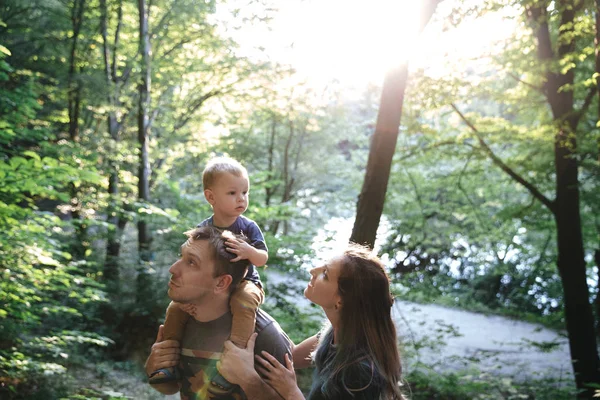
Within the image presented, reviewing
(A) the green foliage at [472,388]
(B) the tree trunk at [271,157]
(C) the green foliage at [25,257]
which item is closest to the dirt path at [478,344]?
(A) the green foliage at [472,388]

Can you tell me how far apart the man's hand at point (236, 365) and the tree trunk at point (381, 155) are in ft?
9.62

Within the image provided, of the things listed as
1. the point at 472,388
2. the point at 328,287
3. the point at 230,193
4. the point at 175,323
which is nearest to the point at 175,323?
the point at 175,323

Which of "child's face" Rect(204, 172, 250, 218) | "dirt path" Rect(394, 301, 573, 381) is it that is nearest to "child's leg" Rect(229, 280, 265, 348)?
"child's face" Rect(204, 172, 250, 218)

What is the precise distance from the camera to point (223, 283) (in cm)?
169

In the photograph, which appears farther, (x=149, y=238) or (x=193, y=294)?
(x=149, y=238)

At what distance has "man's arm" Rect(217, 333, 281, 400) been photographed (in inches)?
61.1

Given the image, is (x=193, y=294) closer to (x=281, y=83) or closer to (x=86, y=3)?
(x=86, y=3)

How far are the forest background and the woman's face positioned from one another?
2.76m

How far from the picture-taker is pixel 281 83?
1130 centimetres

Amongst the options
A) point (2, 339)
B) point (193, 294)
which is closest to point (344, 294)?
point (193, 294)

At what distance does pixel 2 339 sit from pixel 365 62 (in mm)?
5237

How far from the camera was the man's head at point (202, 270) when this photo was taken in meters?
1.63

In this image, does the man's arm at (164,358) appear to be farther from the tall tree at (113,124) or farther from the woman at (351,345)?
the tall tree at (113,124)

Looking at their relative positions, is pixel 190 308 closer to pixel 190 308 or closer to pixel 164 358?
pixel 190 308
